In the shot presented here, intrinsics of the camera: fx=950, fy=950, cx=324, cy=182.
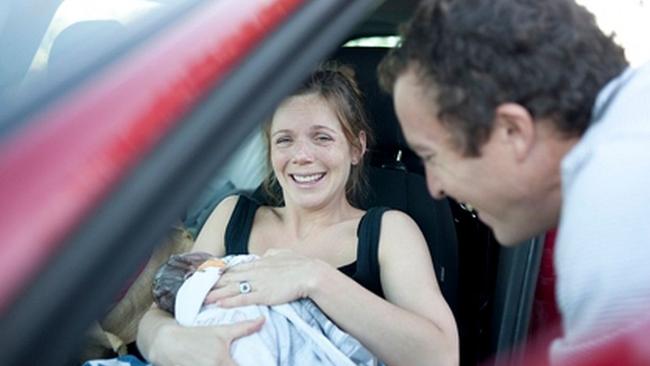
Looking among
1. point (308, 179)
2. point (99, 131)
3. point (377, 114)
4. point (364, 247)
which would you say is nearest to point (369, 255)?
point (364, 247)

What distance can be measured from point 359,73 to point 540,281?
31.6 inches

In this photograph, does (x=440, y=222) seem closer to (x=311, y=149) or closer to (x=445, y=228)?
(x=445, y=228)

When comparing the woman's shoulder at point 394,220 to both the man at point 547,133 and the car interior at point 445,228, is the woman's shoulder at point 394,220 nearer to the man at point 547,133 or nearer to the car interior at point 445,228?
the car interior at point 445,228

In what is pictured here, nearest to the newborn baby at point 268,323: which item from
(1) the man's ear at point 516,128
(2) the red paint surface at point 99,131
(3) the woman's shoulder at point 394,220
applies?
(3) the woman's shoulder at point 394,220

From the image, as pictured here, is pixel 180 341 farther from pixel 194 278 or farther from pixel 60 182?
pixel 60 182

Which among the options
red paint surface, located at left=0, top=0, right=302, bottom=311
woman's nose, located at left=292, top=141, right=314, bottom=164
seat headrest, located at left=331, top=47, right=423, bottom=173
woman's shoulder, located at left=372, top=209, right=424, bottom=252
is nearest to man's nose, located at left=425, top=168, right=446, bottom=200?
red paint surface, located at left=0, top=0, right=302, bottom=311

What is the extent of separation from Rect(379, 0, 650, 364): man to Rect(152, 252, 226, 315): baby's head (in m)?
0.80

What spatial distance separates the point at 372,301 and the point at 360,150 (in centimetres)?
52

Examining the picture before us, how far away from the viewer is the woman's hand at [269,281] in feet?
6.51

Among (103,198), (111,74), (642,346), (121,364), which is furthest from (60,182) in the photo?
(121,364)

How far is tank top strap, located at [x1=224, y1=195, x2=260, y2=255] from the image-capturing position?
92.4 inches

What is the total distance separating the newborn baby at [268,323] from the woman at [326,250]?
0.8 inches

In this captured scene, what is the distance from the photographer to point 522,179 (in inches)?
52.6

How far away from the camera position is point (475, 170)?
1.37m
